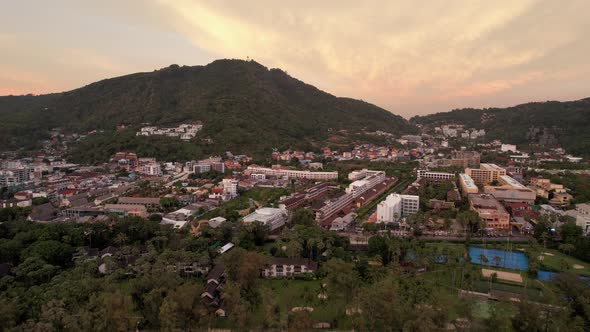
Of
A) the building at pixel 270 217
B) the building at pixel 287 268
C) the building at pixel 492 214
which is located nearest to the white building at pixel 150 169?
the building at pixel 270 217

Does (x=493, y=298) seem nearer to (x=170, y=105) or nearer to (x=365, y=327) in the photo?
(x=365, y=327)

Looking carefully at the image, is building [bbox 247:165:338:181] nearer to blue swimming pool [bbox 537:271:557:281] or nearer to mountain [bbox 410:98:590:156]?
blue swimming pool [bbox 537:271:557:281]

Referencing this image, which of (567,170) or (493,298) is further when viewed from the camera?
(567,170)

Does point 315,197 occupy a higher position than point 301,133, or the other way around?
point 301,133

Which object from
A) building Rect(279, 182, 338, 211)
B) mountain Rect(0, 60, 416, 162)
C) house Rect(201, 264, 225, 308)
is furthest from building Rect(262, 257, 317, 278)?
mountain Rect(0, 60, 416, 162)

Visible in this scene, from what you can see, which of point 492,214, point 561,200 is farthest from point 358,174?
point 561,200

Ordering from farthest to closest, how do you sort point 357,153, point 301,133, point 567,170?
point 301,133, point 357,153, point 567,170

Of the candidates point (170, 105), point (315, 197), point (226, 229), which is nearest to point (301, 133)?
point (170, 105)
